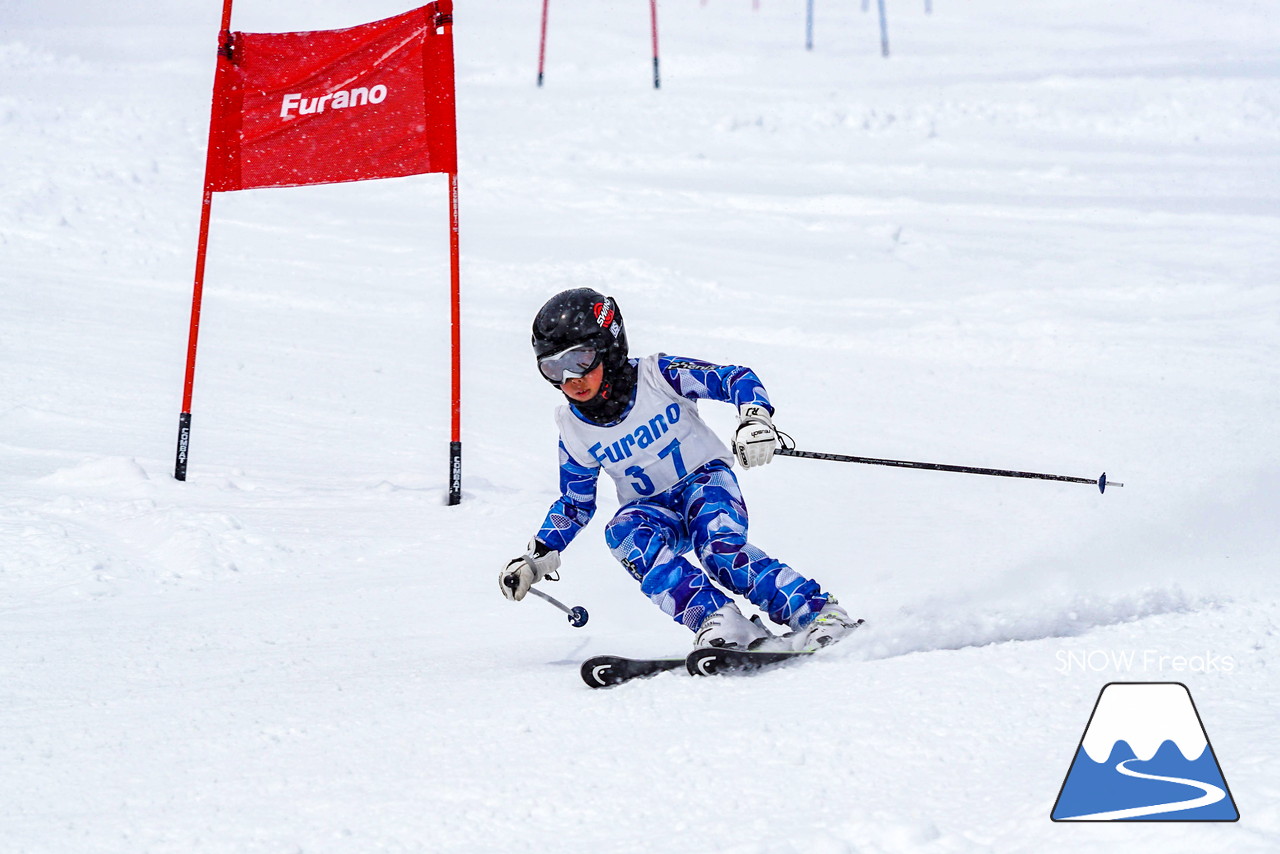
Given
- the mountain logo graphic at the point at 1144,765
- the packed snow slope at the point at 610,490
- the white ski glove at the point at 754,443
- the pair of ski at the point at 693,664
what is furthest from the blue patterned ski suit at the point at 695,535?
the mountain logo graphic at the point at 1144,765

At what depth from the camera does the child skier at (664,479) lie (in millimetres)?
3641

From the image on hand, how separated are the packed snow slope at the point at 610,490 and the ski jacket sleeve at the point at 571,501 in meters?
0.45

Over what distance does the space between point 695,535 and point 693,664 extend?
2.27 ft

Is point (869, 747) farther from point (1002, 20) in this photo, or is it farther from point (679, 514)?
point (1002, 20)

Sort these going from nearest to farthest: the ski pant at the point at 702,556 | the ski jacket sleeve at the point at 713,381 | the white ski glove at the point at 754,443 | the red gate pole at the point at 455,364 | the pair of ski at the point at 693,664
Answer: the pair of ski at the point at 693,664 → the white ski glove at the point at 754,443 → the ski pant at the point at 702,556 → the ski jacket sleeve at the point at 713,381 → the red gate pole at the point at 455,364

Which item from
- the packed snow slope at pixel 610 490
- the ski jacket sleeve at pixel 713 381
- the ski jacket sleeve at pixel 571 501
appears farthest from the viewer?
the ski jacket sleeve at pixel 571 501

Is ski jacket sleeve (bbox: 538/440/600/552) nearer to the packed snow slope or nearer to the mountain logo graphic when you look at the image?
the packed snow slope

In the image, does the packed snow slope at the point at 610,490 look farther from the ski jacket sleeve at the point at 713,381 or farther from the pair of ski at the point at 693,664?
the ski jacket sleeve at the point at 713,381

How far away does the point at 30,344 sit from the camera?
8.23 metres

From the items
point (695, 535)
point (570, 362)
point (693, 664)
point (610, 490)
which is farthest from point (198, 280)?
point (693, 664)

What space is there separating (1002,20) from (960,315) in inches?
800

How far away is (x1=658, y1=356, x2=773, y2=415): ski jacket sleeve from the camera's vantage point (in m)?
3.82

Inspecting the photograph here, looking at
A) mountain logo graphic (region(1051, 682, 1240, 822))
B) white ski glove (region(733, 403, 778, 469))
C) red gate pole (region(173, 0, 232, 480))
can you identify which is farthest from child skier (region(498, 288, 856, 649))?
red gate pole (region(173, 0, 232, 480))

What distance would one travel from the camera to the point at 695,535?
3922 millimetres
